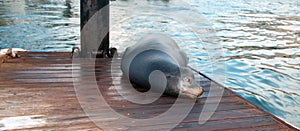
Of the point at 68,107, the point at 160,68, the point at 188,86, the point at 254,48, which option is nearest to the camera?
the point at 68,107

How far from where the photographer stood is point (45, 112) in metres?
2.59

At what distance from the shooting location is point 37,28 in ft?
33.0

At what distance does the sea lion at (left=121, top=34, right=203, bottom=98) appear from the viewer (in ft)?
10.5

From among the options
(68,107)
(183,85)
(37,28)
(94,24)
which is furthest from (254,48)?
(68,107)

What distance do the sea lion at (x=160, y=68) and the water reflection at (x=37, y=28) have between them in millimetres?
4252

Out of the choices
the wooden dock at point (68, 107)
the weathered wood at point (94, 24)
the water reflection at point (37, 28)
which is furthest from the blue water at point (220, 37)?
the weathered wood at point (94, 24)

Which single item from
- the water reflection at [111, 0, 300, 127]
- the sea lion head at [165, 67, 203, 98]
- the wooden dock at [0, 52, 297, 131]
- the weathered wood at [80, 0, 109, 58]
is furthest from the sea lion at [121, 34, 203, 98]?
the water reflection at [111, 0, 300, 127]

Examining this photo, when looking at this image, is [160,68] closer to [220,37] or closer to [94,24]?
[94,24]

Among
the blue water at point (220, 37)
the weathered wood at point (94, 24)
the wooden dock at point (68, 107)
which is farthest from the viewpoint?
the blue water at point (220, 37)

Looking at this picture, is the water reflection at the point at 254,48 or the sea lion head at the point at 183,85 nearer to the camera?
the sea lion head at the point at 183,85

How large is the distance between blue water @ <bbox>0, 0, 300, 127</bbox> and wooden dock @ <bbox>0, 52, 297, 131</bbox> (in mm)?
1866

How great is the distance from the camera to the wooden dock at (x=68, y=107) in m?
2.44

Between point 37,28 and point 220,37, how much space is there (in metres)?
5.57

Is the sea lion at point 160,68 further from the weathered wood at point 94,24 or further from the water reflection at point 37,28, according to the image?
the water reflection at point 37,28
